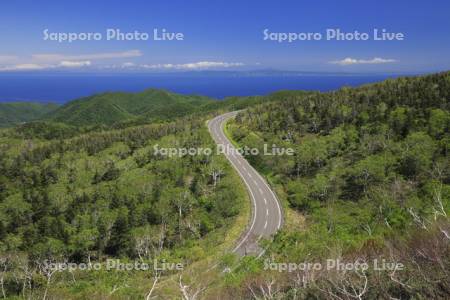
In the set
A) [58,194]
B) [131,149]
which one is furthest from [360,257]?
[131,149]

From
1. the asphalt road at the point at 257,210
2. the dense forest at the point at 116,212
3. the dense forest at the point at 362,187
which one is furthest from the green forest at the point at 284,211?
the asphalt road at the point at 257,210

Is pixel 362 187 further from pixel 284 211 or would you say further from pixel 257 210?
pixel 257 210

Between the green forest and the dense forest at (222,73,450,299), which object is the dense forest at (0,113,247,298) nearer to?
the green forest

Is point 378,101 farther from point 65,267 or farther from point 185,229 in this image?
point 65,267

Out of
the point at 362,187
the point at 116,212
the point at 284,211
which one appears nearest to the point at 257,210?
the point at 284,211

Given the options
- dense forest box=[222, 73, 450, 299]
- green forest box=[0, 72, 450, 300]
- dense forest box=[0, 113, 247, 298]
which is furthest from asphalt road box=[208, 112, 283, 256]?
dense forest box=[0, 113, 247, 298]

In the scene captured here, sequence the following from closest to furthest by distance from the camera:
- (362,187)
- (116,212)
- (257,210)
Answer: (257,210) → (362,187) → (116,212)

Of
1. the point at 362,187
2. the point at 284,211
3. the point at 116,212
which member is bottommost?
the point at 116,212

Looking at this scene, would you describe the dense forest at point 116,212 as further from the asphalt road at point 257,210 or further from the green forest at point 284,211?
the asphalt road at point 257,210
